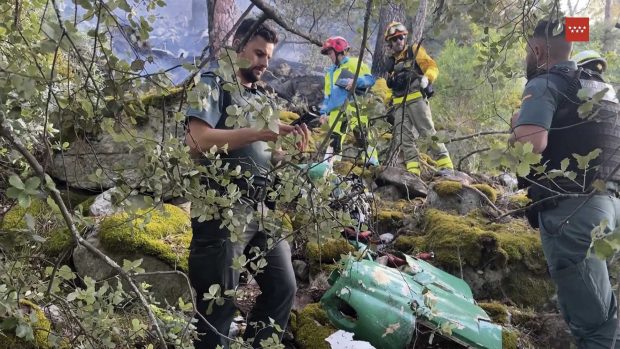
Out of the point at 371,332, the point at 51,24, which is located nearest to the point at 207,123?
the point at 51,24

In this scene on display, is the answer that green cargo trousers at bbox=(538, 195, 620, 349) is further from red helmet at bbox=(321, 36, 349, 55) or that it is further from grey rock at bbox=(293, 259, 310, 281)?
red helmet at bbox=(321, 36, 349, 55)

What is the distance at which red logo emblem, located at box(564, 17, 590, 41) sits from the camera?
2.66 meters

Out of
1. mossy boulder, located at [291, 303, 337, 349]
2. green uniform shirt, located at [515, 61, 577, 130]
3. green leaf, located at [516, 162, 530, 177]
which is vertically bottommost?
mossy boulder, located at [291, 303, 337, 349]

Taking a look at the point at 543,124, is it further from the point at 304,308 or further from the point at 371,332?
the point at 304,308

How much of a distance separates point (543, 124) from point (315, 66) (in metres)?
19.7

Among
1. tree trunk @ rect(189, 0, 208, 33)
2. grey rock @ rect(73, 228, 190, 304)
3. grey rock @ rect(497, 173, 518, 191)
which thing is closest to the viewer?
grey rock @ rect(73, 228, 190, 304)

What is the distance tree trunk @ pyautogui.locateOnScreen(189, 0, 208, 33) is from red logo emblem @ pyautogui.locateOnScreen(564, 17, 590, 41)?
32.3m

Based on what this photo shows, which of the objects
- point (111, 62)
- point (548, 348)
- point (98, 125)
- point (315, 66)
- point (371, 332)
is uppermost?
point (315, 66)

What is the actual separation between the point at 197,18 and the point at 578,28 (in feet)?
108

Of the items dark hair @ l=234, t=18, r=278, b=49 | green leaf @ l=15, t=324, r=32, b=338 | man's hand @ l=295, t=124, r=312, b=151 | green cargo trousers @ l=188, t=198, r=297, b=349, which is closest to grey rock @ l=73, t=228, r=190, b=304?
green cargo trousers @ l=188, t=198, r=297, b=349

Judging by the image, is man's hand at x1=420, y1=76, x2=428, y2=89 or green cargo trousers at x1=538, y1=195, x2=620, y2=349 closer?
green cargo trousers at x1=538, y1=195, x2=620, y2=349

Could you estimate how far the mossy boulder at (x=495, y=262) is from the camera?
4.33m

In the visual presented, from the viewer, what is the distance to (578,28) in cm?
267

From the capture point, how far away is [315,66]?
21781 millimetres
